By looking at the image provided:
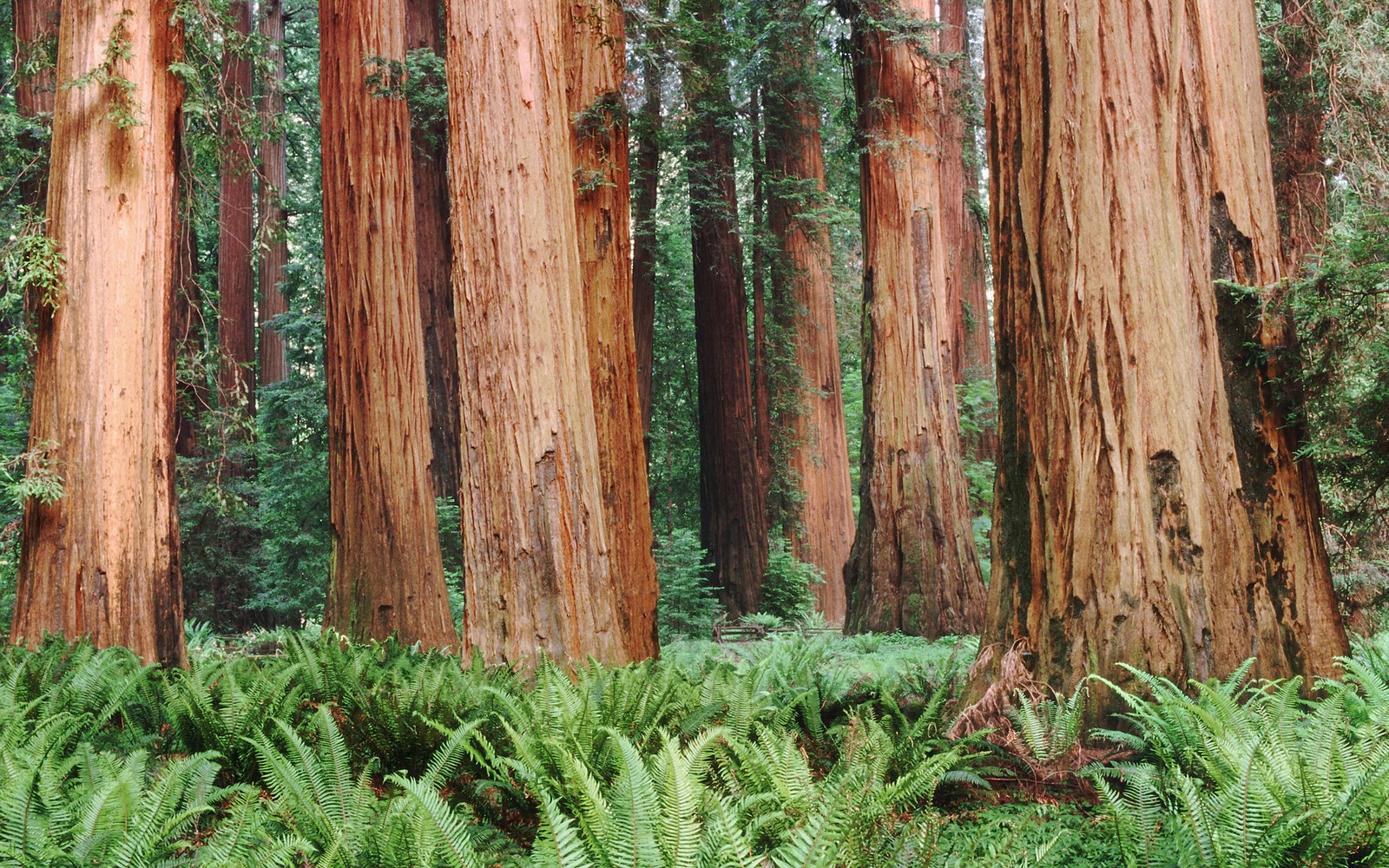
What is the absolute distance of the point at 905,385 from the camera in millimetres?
10250

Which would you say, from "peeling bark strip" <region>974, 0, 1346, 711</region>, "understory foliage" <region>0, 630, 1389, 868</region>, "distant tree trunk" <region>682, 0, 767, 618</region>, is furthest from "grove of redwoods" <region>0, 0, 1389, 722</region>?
"distant tree trunk" <region>682, 0, 767, 618</region>

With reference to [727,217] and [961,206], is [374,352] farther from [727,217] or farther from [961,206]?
[961,206]

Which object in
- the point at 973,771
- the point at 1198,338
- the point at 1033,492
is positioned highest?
the point at 1198,338

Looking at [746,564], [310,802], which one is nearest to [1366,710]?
[310,802]

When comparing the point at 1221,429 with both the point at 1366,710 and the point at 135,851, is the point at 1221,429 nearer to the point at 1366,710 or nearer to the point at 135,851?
the point at 1366,710

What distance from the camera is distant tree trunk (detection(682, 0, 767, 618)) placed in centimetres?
1392

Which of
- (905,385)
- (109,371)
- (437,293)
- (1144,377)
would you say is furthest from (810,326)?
(1144,377)

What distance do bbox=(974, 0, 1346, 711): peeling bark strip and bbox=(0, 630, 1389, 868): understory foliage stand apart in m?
0.31

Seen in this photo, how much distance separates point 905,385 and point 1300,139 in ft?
16.1

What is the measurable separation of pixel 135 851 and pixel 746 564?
1165 cm

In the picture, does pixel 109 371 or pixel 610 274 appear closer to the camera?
pixel 109 371

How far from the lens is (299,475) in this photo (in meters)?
14.8

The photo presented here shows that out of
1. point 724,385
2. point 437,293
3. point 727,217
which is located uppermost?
point 727,217

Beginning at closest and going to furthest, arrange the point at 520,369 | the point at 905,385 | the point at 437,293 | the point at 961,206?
1. the point at 520,369
2. the point at 905,385
3. the point at 437,293
4. the point at 961,206
